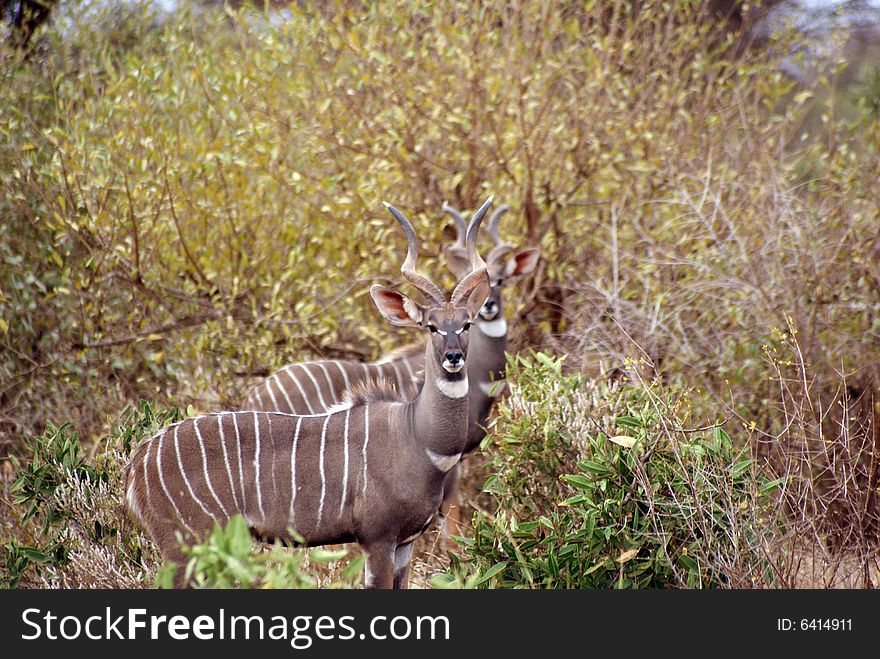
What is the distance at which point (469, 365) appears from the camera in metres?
5.32

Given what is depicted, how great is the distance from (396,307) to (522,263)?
1.63 m

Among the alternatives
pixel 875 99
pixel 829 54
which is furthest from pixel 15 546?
pixel 875 99

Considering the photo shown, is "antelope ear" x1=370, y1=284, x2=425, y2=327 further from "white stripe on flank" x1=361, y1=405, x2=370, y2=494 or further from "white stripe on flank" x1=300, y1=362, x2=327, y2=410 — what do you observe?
"white stripe on flank" x1=300, y1=362, x2=327, y2=410

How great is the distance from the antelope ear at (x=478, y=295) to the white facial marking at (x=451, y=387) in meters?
0.27

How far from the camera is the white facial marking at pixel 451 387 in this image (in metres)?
3.56

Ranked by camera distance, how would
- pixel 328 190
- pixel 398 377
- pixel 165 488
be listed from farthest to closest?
pixel 328 190 → pixel 398 377 → pixel 165 488

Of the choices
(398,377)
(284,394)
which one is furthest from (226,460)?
(398,377)

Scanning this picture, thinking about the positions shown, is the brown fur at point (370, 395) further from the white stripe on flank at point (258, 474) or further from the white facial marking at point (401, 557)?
the white facial marking at point (401, 557)

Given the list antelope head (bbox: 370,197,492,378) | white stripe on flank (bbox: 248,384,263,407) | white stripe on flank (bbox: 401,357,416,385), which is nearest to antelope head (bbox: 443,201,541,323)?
white stripe on flank (bbox: 401,357,416,385)

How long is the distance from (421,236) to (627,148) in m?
1.22

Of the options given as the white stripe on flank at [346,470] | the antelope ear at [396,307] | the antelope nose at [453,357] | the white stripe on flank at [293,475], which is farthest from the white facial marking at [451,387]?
the white stripe on flank at [293,475]

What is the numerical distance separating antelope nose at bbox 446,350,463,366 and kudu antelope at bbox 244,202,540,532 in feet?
2.29

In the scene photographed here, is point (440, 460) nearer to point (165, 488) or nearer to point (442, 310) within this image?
point (442, 310)

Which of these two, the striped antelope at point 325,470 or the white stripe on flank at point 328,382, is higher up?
the striped antelope at point 325,470
